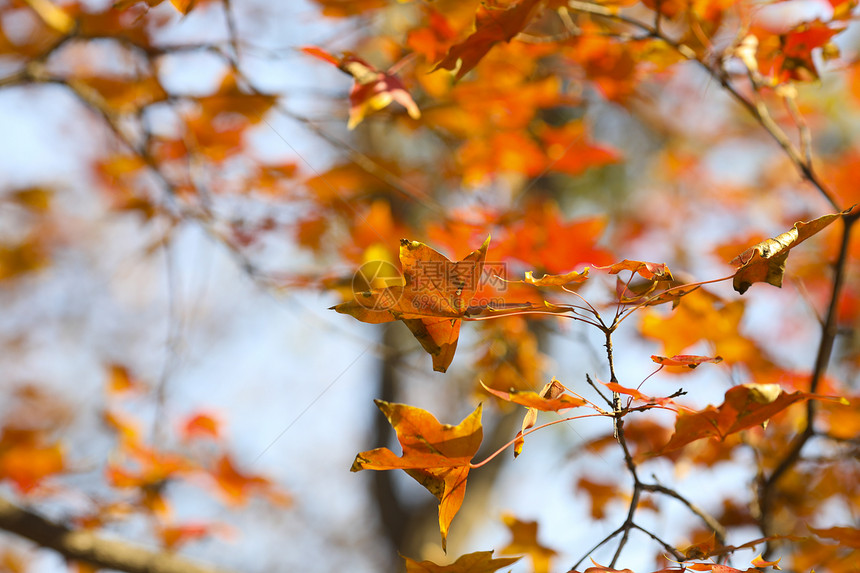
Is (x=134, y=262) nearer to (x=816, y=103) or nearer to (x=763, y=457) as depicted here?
(x=763, y=457)

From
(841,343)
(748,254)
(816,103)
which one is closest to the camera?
(748,254)

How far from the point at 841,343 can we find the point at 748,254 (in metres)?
2.17

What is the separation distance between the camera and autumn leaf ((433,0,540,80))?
2.04 feet

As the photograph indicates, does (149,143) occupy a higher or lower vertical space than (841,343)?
higher

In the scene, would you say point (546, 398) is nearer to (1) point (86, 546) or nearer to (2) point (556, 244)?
(2) point (556, 244)

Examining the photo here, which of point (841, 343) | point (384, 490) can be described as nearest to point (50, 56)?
point (384, 490)

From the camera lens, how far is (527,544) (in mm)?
969

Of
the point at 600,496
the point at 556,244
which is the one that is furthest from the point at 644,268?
the point at 600,496

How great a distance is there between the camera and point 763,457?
1196 mm

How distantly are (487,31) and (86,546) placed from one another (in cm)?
119

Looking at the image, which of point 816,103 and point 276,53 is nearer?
point 276,53

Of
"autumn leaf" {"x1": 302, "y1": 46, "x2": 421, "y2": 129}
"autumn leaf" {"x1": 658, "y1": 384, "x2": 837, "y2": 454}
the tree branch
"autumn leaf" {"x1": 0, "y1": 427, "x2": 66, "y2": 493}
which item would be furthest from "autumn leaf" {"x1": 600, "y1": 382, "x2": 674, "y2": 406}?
"autumn leaf" {"x1": 0, "y1": 427, "x2": 66, "y2": 493}

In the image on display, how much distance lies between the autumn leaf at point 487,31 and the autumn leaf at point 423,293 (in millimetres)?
242

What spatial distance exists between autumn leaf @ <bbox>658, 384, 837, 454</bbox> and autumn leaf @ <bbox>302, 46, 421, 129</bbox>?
1.67 feet
